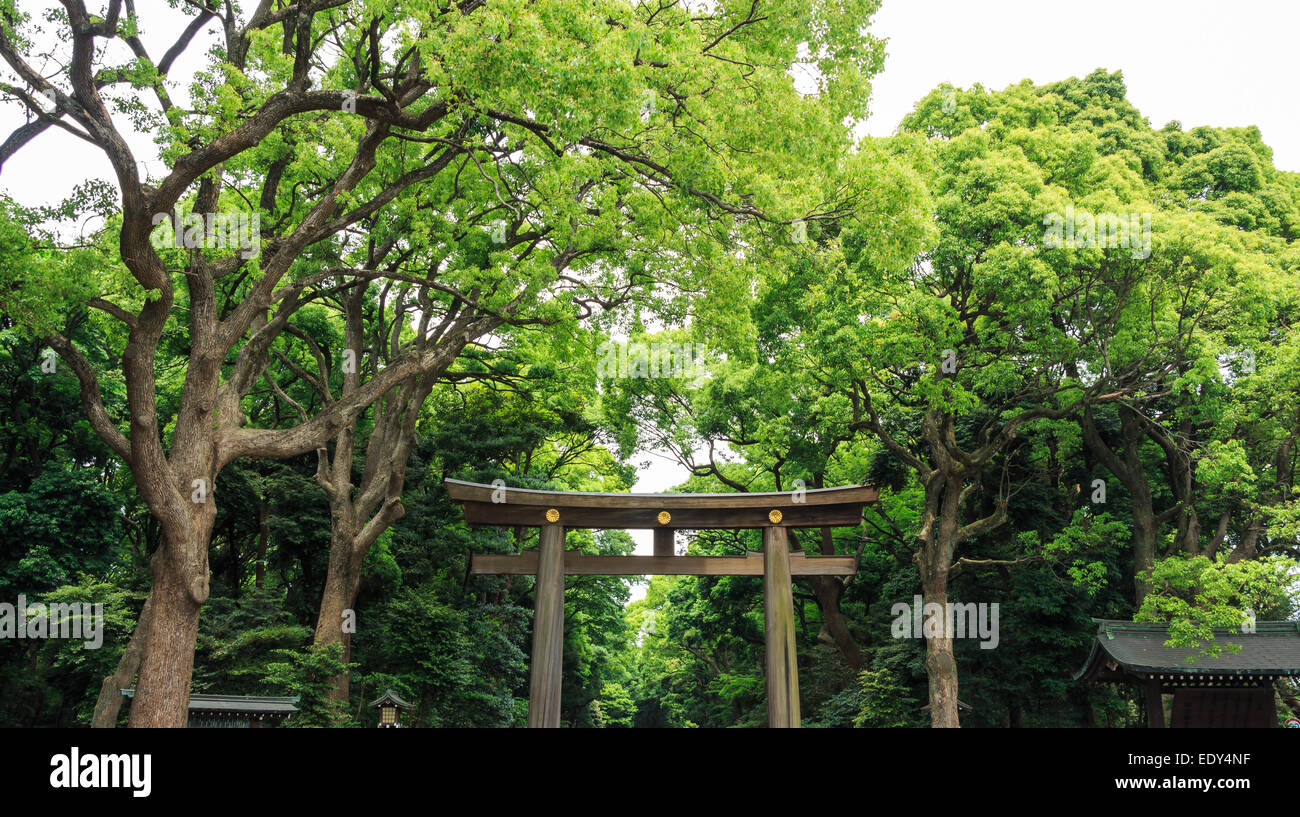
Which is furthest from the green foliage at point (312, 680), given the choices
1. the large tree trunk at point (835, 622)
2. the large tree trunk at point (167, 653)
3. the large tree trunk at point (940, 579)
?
the large tree trunk at point (835, 622)

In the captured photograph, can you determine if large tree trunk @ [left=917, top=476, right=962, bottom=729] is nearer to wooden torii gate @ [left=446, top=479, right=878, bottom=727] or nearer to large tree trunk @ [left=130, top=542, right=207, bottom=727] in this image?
wooden torii gate @ [left=446, top=479, right=878, bottom=727]

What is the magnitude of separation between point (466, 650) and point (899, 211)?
10.8m

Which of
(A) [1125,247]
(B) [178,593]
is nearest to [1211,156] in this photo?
(A) [1125,247]

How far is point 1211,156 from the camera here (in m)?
16.5

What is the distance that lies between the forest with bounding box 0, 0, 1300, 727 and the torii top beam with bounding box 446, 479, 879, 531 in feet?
5.79

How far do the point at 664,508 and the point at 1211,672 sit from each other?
8.74 metres

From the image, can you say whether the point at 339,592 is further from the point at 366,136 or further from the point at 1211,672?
the point at 1211,672

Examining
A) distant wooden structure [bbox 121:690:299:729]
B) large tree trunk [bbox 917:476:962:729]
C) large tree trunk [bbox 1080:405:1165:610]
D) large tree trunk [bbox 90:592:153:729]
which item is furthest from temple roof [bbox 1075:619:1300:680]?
large tree trunk [bbox 90:592:153:729]

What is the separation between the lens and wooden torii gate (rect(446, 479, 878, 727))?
34.7 ft

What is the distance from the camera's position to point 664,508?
36.7 feet

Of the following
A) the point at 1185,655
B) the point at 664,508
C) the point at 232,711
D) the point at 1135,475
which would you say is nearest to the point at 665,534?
the point at 664,508
